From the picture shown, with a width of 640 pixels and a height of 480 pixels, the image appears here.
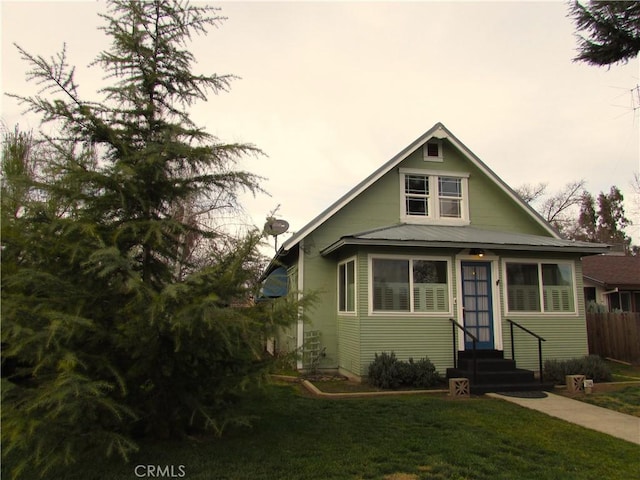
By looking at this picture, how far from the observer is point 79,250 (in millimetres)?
4539

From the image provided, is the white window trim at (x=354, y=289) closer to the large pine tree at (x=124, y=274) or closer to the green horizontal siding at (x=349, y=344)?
the green horizontal siding at (x=349, y=344)

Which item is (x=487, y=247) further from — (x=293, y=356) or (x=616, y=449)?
(x=293, y=356)

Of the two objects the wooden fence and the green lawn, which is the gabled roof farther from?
the green lawn

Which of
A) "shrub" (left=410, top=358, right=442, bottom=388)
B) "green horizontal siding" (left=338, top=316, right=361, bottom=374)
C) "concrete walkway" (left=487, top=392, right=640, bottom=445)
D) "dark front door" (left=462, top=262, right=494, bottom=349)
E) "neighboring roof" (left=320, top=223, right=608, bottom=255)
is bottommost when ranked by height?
"concrete walkway" (left=487, top=392, right=640, bottom=445)

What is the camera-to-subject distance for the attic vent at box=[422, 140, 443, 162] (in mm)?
12625

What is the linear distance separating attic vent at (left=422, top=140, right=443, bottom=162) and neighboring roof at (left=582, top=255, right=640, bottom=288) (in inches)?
477

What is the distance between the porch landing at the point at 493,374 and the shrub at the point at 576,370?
15.3 inches

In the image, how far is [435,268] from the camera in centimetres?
1075

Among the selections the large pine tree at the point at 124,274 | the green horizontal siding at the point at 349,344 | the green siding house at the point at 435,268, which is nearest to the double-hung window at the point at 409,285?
the green siding house at the point at 435,268

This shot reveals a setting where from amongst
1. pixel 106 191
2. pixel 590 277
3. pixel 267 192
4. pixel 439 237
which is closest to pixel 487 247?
pixel 439 237

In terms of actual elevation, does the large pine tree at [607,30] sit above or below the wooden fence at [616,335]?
above

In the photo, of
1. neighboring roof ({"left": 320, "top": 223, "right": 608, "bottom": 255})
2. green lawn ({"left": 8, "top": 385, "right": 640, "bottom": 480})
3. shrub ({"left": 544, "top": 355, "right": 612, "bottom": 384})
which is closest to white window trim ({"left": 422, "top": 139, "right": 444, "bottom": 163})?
neighboring roof ({"left": 320, "top": 223, "right": 608, "bottom": 255})

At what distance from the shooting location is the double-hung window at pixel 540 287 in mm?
11086

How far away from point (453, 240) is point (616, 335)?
8.29 m
